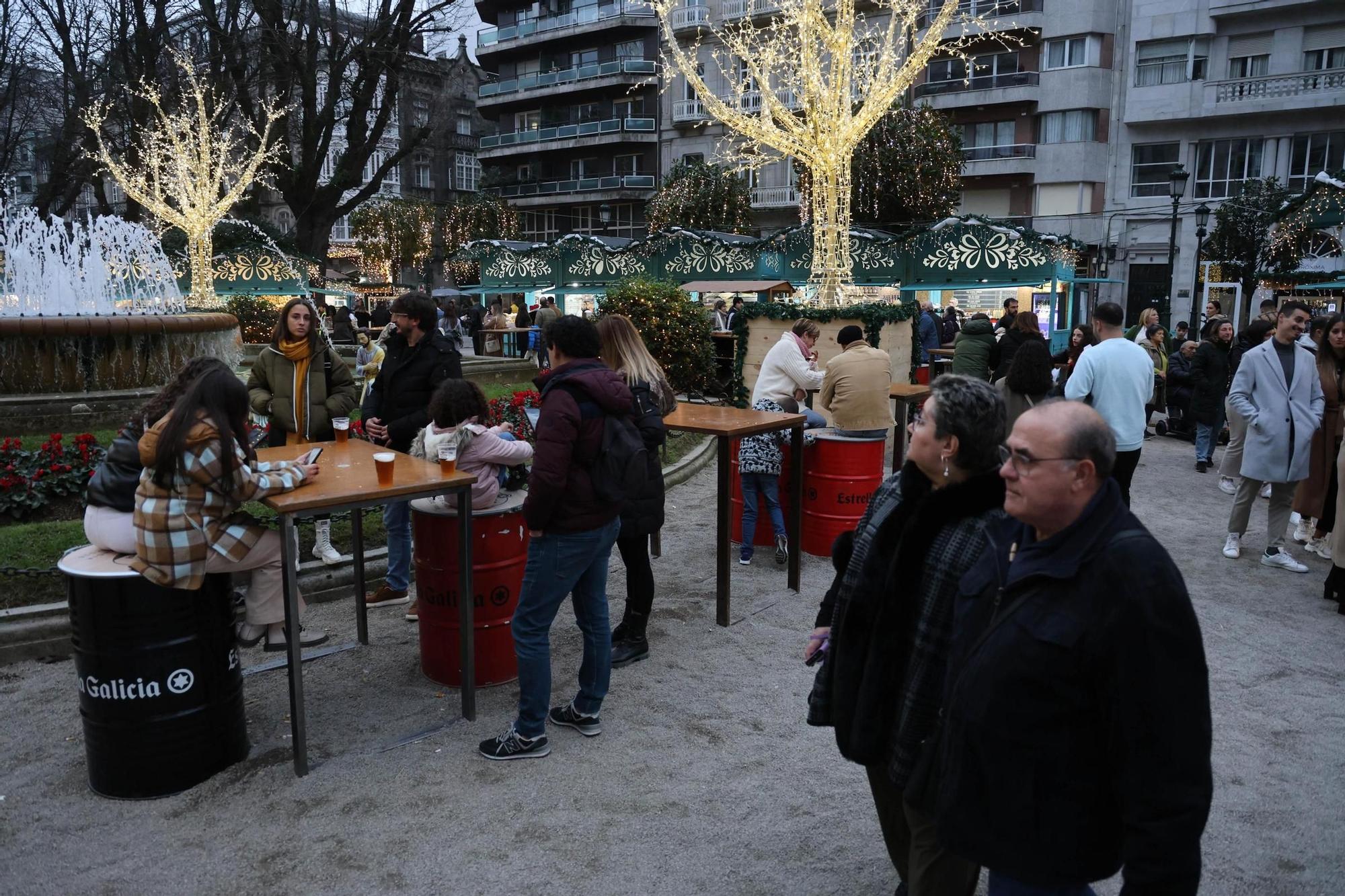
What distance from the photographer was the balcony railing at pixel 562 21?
48594 mm

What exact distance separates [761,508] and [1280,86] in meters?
33.8

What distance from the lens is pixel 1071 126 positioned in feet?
117

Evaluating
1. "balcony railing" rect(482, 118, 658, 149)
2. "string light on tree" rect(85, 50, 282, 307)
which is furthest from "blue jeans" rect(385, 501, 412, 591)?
"balcony railing" rect(482, 118, 658, 149)

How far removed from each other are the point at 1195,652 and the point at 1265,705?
3656 mm

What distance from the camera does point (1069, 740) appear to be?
76.9 inches

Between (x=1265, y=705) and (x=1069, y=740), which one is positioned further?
(x=1265, y=705)

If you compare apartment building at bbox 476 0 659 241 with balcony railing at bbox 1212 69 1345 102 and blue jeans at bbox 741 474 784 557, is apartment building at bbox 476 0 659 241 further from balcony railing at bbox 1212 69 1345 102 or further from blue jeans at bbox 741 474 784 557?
blue jeans at bbox 741 474 784 557

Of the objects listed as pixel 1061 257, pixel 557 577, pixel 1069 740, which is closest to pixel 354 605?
pixel 557 577

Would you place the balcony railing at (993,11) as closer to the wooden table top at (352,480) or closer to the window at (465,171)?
the wooden table top at (352,480)

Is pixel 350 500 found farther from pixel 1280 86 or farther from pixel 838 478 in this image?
pixel 1280 86

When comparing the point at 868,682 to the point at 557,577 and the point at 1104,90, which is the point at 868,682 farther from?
the point at 1104,90

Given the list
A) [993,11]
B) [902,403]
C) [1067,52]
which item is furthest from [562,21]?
[902,403]

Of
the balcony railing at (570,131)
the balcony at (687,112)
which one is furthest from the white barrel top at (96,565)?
the balcony railing at (570,131)

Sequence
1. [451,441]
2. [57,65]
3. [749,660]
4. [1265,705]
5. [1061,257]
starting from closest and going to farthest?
[451,441] → [1265,705] → [749,660] → [1061,257] → [57,65]
